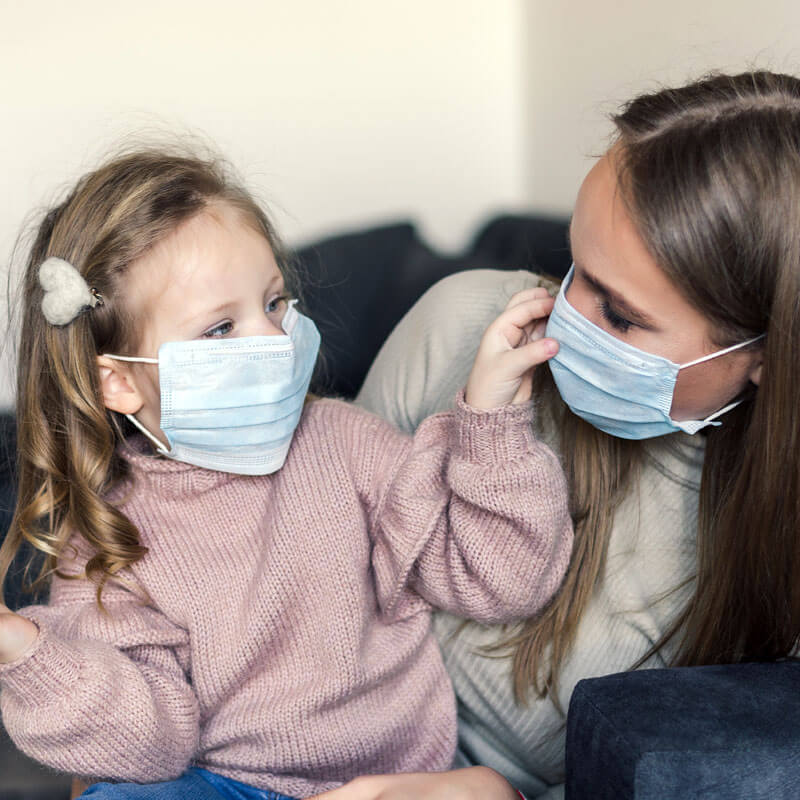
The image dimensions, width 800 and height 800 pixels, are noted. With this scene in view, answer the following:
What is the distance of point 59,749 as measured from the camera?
106 centimetres

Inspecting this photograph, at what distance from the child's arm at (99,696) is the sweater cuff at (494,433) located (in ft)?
1.42

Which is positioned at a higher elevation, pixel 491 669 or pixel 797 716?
pixel 797 716

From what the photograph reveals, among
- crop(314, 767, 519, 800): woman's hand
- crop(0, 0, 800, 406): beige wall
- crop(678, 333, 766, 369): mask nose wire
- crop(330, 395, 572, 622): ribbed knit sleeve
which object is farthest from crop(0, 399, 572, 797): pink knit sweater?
crop(0, 0, 800, 406): beige wall

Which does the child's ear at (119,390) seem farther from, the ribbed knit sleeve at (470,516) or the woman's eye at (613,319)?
the woman's eye at (613,319)

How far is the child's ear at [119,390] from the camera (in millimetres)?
1199

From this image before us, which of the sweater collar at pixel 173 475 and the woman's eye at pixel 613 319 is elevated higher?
the woman's eye at pixel 613 319

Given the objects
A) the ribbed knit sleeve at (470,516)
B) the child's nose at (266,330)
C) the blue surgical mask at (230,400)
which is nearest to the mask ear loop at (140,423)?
the blue surgical mask at (230,400)

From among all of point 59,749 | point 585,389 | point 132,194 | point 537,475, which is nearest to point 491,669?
point 537,475

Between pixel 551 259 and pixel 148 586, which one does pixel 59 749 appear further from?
pixel 551 259

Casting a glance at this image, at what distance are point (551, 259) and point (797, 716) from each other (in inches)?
38.7

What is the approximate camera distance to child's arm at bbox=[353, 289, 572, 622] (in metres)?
1.16

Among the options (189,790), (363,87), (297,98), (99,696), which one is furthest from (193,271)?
(363,87)

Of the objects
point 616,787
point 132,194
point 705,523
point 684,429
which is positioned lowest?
point 616,787

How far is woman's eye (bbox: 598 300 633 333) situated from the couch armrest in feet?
1.20
